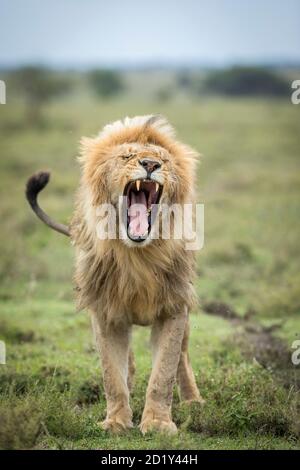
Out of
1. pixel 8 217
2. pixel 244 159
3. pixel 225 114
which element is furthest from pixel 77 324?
pixel 225 114

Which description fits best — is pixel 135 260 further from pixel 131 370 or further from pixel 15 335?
pixel 15 335

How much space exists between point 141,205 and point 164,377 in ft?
3.43

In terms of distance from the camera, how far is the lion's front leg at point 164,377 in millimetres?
5340

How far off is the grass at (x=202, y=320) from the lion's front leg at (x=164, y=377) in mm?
162

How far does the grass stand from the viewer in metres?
5.18

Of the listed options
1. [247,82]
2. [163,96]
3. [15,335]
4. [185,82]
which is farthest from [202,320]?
[185,82]

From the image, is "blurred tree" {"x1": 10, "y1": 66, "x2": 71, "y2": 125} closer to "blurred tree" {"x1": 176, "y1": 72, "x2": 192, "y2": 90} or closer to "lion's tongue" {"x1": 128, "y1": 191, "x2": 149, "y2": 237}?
"blurred tree" {"x1": 176, "y1": 72, "x2": 192, "y2": 90}

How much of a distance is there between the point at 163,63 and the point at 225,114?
82.8 meters

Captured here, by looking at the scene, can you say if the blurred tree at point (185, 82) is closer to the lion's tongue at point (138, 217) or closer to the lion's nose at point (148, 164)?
the lion's tongue at point (138, 217)

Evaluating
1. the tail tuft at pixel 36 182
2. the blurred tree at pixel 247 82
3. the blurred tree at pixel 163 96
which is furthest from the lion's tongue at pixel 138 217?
the blurred tree at pixel 247 82

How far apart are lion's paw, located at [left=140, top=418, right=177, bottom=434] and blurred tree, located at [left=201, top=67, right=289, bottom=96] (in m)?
39.4

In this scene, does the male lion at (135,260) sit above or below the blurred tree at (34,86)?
A: below

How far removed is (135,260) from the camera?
5.42 metres

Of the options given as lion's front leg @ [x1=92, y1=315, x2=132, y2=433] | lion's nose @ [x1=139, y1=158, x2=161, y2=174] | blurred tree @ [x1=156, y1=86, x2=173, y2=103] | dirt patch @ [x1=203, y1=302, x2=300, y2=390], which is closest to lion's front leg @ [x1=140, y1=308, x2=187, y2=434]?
lion's front leg @ [x1=92, y1=315, x2=132, y2=433]
